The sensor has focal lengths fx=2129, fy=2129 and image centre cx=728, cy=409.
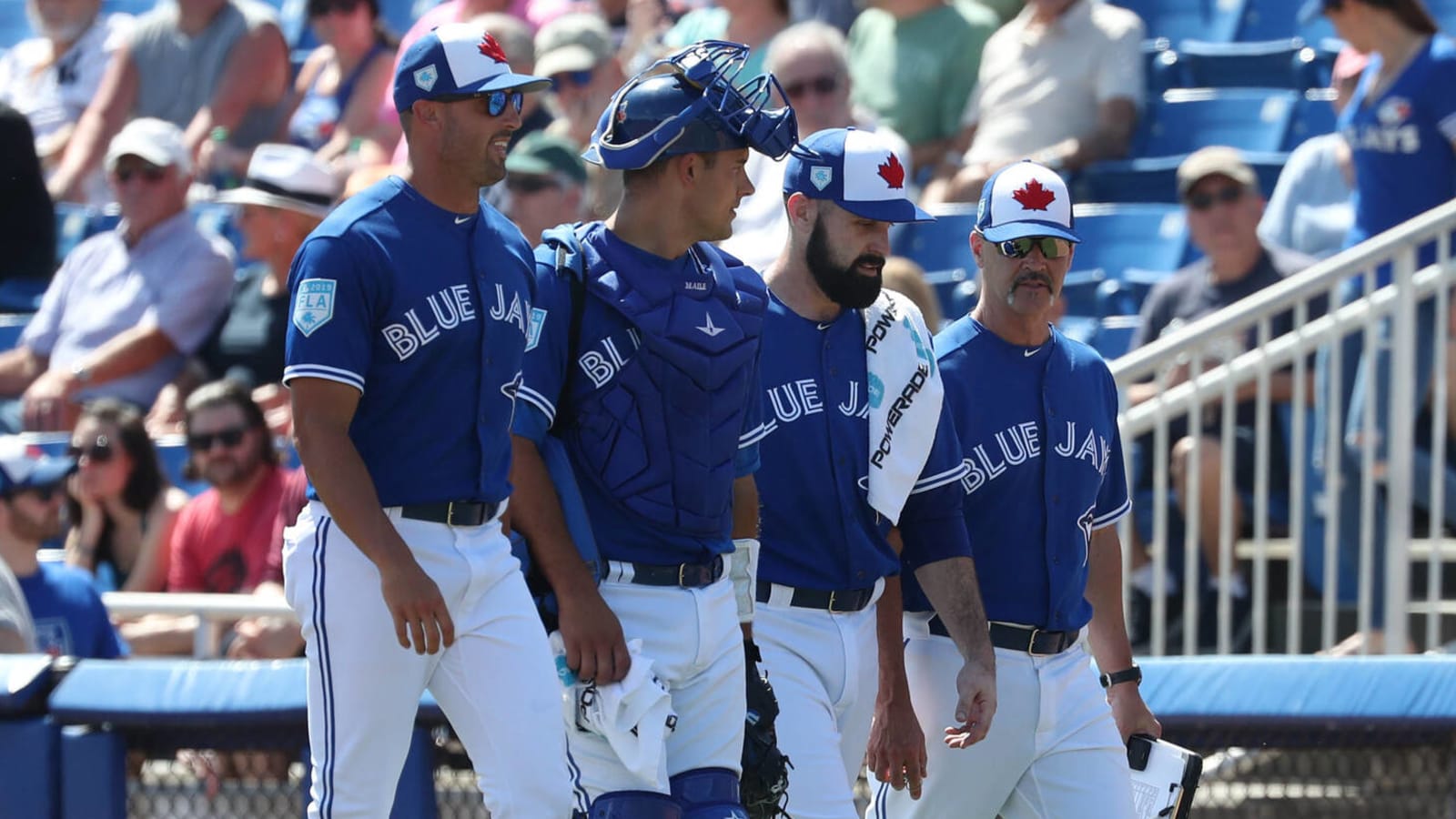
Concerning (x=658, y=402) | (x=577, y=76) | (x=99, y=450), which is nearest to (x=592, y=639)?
(x=658, y=402)

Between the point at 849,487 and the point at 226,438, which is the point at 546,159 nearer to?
the point at 226,438

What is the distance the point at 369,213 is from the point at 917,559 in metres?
1.36

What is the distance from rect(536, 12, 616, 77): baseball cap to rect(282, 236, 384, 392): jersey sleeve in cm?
475

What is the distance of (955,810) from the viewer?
4488 mm

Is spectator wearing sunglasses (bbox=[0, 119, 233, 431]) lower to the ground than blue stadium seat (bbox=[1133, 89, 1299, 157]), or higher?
lower

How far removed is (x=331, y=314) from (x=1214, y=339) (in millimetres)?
3482

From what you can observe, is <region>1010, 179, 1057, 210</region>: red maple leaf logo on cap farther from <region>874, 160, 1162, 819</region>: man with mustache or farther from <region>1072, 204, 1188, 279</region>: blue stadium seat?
<region>1072, 204, 1188, 279</region>: blue stadium seat

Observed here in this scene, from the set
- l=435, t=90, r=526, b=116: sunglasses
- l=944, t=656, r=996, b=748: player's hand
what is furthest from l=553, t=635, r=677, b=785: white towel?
l=435, t=90, r=526, b=116: sunglasses

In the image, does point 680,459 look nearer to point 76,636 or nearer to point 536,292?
point 536,292

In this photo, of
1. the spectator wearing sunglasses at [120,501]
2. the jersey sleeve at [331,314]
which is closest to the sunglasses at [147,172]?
the spectator wearing sunglasses at [120,501]

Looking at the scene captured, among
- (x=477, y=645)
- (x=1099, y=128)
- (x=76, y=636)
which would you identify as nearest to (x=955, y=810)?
(x=477, y=645)

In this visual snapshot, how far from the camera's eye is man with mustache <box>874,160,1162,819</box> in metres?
4.45

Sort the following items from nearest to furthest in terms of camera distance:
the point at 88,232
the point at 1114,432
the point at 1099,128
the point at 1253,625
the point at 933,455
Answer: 1. the point at 933,455
2. the point at 1114,432
3. the point at 1253,625
4. the point at 1099,128
5. the point at 88,232

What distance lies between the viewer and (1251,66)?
28.3 feet
